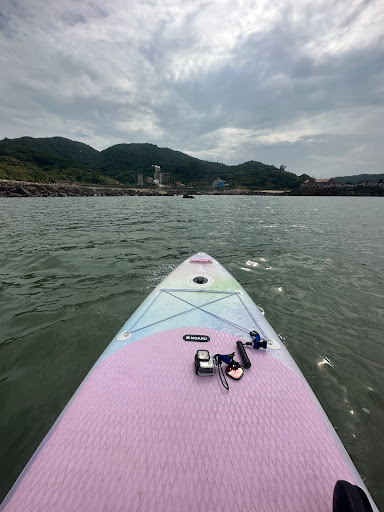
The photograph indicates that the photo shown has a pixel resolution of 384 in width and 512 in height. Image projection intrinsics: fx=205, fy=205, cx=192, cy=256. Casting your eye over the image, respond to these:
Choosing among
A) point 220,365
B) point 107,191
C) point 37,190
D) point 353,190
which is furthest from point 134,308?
point 353,190

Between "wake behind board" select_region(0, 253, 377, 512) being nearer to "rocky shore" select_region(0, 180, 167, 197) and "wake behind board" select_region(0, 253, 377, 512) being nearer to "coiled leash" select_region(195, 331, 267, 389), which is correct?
"coiled leash" select_region(195, 331, 267, 389)

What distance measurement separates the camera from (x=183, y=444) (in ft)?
5.54

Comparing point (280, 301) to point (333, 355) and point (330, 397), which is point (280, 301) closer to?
point (333, 355)

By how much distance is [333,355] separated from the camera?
3.93 metres

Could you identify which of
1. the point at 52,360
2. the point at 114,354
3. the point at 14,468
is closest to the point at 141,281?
the point at 52,360

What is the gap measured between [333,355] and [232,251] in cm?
665

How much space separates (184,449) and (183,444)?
4 cm

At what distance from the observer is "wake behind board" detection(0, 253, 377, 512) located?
1405 millimetres

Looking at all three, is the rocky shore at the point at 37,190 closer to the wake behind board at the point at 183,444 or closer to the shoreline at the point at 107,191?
the shoreline at the point at 107,191

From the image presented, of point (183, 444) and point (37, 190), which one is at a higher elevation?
point (183, 444)

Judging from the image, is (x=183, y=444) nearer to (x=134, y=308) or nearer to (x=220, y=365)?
(x=220, y=365)

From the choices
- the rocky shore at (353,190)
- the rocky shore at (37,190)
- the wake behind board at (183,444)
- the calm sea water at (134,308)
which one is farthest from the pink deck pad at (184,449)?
the rocky shore at (353,190)

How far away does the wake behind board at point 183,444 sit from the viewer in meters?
1.41

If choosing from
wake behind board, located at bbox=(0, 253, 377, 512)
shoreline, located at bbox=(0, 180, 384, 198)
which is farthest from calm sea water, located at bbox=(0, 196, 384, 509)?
shoreline, located at bbox=(0, 180, 384, 198)
